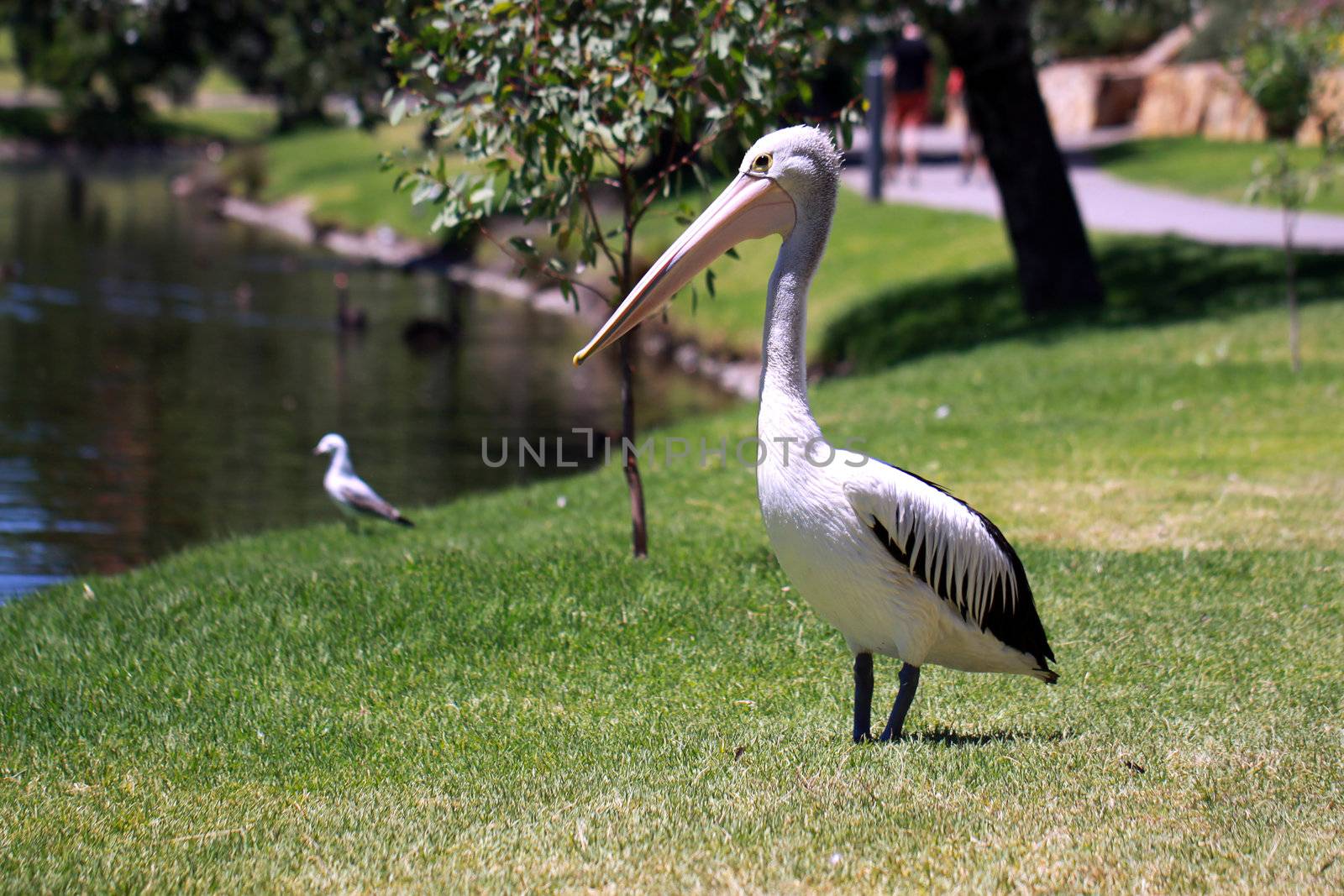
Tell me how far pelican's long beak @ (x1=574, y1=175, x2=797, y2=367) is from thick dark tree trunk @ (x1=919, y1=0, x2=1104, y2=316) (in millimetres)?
10268

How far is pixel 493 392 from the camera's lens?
17906 millimetres

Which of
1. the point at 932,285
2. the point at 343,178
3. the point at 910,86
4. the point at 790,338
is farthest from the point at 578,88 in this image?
the point at 343,178

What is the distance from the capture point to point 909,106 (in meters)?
30.4

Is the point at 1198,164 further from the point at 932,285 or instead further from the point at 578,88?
the point at 578,88

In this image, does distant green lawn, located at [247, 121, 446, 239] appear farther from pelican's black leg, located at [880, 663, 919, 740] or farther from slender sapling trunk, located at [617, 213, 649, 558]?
pelican's black leg, located at [880, 663, 919, 740]

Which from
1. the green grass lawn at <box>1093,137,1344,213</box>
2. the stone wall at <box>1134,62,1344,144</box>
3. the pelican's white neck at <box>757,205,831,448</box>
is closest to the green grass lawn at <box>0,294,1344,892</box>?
the pelican's white neck at <box>757,205,831,448</box>

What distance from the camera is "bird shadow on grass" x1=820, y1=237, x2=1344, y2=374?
1542 cm

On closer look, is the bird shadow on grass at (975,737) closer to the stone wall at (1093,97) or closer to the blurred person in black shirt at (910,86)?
the blurred person in black shirt at (910,86)

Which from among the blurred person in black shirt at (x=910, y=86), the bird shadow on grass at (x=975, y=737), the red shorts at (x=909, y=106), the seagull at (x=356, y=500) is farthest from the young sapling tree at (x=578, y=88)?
the red shorts at (x=909, y=106)

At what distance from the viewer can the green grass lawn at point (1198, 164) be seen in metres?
25.8

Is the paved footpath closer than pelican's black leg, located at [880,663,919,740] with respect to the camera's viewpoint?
No

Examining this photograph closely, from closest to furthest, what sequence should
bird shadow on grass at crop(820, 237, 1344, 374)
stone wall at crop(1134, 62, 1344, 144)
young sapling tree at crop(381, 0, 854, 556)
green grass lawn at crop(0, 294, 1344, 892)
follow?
green grass lawn at crop(0, 294, 1344, 892) < young sapling tree at crop(381, 0, 854, 556) < bird shadow on grass at crop(820, 237, 1344, 374) < stone wall at crop(1134, 62, 1344, 144)

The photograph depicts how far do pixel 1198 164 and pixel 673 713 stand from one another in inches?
1074

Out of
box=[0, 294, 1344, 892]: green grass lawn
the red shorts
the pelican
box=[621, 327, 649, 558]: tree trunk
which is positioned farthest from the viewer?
the red shorts
